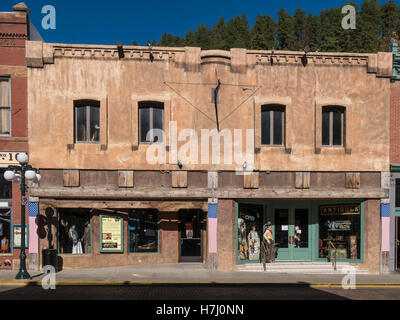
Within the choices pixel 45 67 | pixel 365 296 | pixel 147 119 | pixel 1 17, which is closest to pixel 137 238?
pixel 147 119

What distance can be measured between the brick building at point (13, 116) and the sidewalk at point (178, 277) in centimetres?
179

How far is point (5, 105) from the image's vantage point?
16781mm

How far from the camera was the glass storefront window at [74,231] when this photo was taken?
55.7 ft

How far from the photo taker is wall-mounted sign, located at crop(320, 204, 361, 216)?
17.8 meters

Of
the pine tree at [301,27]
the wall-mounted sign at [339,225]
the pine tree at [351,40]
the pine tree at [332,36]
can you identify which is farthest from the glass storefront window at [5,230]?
the pine tree at [301,27]

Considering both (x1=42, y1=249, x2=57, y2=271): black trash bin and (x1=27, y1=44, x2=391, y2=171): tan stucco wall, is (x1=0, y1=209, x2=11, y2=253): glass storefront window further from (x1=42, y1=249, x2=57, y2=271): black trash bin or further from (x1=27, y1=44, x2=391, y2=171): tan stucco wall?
(x1=27, y1=44, x2=391, y2=171): tan stucco wall

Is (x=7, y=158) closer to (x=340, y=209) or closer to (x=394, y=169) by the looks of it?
(x=340, y=209)

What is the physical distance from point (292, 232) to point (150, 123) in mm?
8546

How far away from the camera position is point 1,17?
1658cm

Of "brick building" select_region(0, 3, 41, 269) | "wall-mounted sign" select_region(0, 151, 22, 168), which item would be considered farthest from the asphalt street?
"wall-mounted sign" select_region(0, 151, 22, 168)

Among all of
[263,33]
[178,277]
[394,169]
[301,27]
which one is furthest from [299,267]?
[301,27]

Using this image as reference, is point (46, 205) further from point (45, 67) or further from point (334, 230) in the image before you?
point (334, 230)

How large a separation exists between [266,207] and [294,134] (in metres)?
3.74

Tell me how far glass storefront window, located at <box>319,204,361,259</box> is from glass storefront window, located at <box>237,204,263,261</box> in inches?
121
